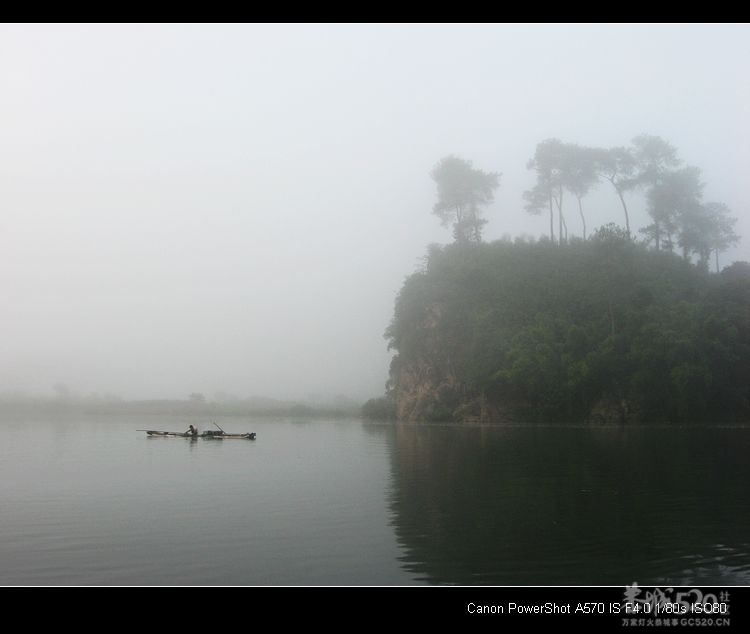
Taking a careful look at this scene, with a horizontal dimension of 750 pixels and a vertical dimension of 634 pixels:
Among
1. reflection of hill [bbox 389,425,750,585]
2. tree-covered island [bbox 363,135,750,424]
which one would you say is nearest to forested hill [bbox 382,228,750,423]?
tree-covered island [bbox 363,135,750,424]

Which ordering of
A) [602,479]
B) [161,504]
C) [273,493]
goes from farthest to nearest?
[602,479], [273,493], [161,504]

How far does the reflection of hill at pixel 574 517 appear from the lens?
12.1 meters

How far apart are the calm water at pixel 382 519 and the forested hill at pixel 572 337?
30.6 meters

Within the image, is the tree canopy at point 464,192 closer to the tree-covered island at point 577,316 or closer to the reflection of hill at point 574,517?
the tree-covered island at point 577,316

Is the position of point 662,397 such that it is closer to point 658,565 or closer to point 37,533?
point 658,565

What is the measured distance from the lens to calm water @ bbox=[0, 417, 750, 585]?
480 inches

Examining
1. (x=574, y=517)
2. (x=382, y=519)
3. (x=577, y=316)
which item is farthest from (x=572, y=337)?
(x=382, y=519)

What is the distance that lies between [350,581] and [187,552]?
408 cm

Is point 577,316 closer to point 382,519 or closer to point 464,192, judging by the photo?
point 464,192

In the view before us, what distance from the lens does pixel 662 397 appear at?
62500 mm

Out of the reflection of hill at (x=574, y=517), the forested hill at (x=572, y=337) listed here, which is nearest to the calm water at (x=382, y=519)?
the reflection of hill at (x=574, y=517)

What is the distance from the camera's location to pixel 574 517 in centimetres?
1697
